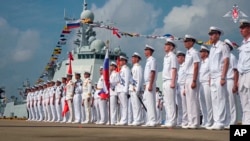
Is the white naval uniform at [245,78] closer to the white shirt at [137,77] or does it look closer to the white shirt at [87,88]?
the white shirt at [137,77]

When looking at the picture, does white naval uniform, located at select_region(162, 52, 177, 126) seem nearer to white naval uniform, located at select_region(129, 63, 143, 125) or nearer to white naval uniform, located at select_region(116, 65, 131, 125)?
white naval uniform, located at select_region(129, 63, 143, 125)

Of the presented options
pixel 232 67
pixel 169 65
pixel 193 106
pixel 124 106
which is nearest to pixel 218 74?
pixel 193 106

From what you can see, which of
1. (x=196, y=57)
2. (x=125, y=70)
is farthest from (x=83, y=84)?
(x=196, y=57)

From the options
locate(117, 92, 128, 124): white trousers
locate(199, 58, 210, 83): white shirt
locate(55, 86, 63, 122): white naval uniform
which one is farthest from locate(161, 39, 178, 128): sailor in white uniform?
locate(55, 86, 63, 122): white naval uniform

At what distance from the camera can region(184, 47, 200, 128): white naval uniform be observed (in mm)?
8375

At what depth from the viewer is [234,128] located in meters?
3.36

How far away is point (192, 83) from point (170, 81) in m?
0.61

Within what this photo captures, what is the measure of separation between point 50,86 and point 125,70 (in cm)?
808

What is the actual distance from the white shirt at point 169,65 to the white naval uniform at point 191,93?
292 millimetres

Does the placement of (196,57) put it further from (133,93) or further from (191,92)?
(133,93)

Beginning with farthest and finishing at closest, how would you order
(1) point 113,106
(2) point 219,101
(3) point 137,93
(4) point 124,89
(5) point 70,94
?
(5) point 70,94 → (1) point 113,106 → (4) point 124,89 → (3) point 137,93 → (2) point 219,101

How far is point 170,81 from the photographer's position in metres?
8.87

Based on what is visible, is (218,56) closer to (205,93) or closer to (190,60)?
(190,60)

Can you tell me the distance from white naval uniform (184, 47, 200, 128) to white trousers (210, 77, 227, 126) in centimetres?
55
